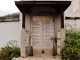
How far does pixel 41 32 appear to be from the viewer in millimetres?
10258

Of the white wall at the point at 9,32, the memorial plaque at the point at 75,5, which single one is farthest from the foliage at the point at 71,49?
the memorial plaque at the point at 75,5

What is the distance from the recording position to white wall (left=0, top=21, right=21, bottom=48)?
10.9m

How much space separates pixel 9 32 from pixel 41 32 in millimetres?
2378

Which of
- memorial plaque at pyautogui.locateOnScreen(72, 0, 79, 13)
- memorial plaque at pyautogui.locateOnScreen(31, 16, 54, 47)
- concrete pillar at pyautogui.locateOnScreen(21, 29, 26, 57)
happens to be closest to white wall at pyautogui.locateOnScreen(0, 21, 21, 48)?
memorial plaque at pyautogui.locateOnScreen(31, 16, 54, 47)

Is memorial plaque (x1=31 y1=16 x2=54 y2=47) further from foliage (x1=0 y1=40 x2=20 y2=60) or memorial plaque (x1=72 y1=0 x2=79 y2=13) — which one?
memorial plaque (x1=72 y1=0 x2=79 y2=13)

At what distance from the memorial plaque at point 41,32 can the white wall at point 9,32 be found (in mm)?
1344

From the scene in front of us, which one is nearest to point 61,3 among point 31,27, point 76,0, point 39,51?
point 31,27

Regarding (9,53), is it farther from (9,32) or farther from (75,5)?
(75,5)

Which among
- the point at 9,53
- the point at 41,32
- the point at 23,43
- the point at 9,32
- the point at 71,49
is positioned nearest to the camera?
the point at 71,49

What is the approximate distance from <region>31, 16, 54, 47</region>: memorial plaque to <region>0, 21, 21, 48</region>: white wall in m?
1.34

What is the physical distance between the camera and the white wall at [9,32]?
35.9 ft

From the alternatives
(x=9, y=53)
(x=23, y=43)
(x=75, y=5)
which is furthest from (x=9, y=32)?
(x=75, y=5)

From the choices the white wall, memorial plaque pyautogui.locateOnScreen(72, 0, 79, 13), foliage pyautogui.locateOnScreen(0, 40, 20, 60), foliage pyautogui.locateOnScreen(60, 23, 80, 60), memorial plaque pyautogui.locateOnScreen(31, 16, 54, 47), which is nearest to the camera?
foliage pyautogui.locateOnScreen(60, 23, 80, 60)

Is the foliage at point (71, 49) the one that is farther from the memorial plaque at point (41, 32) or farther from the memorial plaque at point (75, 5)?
the memorial plaque at point (75, 5)
